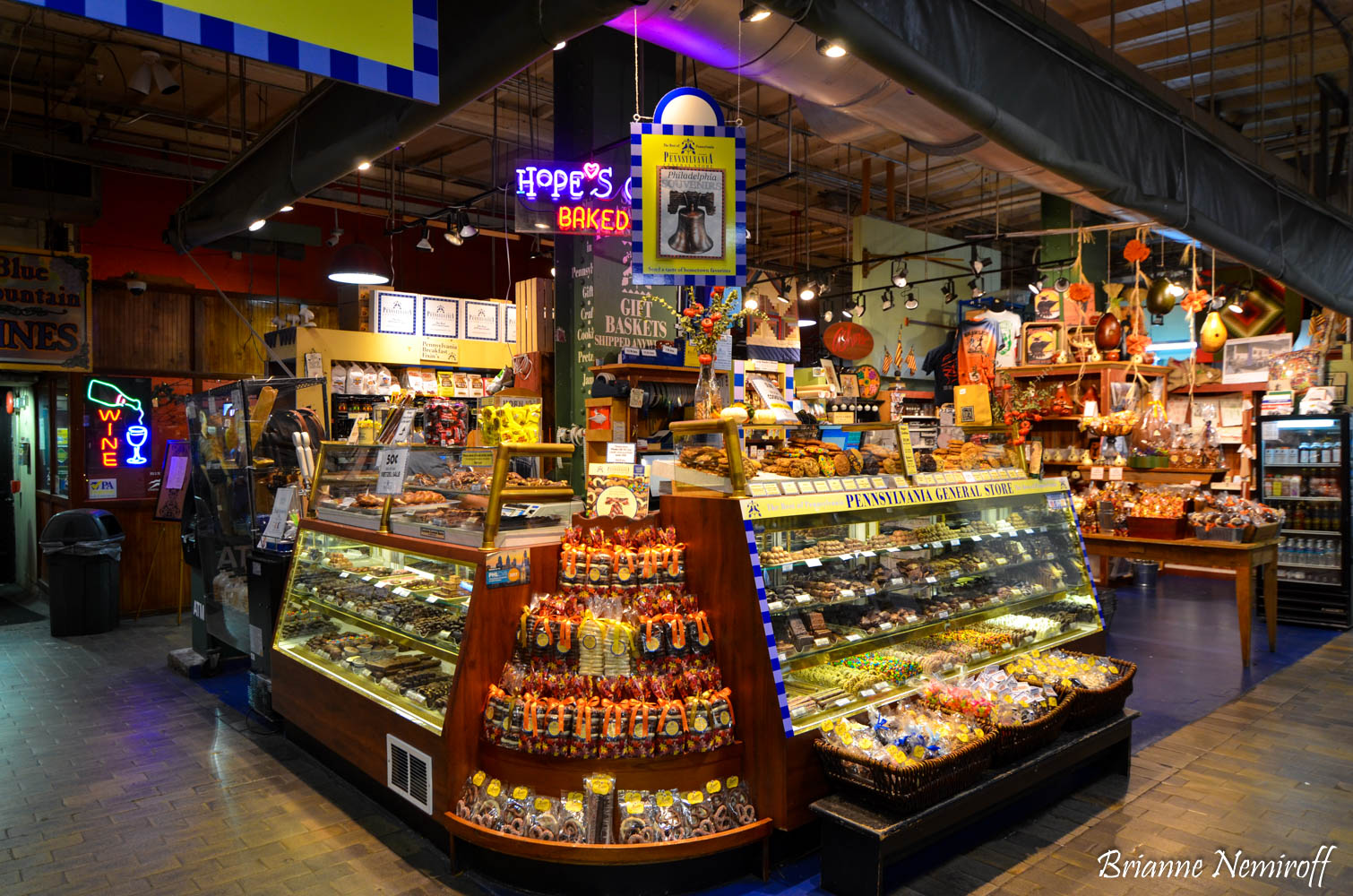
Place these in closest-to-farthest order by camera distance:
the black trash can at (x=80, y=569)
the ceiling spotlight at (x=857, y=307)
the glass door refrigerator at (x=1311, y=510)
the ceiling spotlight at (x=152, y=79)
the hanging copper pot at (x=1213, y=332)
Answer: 1. the ceiling spotlight at (x=152, y=79)
2. the black trash can at (x=80, y=569)
3. the glass door refrigerator at (x=1311, y=510)
4. the hanging copper pot at (x=1213, y=332)
5. the ceiling spotlight at (x=857, y=307)

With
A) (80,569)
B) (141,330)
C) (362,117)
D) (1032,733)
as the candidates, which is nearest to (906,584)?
(1032,733)

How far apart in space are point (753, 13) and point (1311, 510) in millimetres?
7768

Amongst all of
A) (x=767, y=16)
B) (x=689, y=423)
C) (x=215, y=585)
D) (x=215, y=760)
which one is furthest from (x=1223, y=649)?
(x=215, y=585)

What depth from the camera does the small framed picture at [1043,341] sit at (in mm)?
10422

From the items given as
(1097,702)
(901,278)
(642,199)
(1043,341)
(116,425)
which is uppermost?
(901,278)

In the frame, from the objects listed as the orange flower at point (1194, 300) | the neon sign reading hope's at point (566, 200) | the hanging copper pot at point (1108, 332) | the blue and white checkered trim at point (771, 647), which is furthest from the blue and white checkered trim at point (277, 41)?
the orange flower at point (1194, 300)

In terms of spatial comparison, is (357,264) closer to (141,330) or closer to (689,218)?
(141,330)

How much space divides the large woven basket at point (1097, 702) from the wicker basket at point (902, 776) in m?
0.87

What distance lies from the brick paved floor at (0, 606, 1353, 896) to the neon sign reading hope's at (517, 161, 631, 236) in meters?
4.12

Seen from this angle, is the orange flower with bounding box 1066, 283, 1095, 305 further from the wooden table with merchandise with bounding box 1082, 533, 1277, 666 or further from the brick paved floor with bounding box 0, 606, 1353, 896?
the brick paved floor with bounding box 0, 606, 1353, 896

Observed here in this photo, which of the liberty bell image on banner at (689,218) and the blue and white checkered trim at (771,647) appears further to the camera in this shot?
the liberty bell image on banner at (689,218)

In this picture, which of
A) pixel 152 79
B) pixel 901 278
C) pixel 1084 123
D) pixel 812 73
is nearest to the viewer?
pixel 812 73

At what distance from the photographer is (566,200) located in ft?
21.1

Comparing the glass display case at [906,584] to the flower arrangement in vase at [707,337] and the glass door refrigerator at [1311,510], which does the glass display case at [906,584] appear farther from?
the glass door refrigerator at [1311,510]
